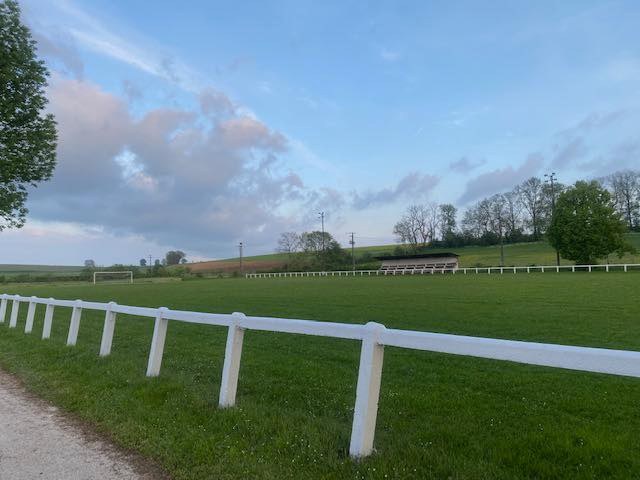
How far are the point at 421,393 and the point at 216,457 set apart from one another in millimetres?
2874

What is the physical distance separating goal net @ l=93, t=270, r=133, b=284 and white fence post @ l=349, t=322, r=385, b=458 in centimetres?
8469

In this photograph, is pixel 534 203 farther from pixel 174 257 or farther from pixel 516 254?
pixel 174 257

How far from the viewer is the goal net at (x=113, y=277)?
84106 millimetres

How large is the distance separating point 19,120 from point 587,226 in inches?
2466

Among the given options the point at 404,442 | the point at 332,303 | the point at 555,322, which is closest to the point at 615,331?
the point at 555,322

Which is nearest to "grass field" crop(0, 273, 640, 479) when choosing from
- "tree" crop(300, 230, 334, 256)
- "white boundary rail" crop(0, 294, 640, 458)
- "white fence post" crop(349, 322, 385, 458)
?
"white fence post" crop(349, 322, 385, 458)

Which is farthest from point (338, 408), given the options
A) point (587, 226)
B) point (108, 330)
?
point (587, 226)

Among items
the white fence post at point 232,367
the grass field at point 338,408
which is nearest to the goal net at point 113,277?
the grass field at point 338,408

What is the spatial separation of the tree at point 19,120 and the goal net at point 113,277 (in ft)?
212

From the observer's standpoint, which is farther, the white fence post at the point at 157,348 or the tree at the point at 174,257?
the tree at the point at 174,257

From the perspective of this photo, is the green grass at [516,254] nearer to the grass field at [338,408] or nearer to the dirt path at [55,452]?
the grass field at [338,408]

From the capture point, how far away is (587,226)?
6281 centimetres

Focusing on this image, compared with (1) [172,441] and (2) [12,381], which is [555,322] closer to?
(1) [172,441]

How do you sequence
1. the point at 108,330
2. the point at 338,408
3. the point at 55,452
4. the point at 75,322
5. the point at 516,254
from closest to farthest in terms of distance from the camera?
the point at 55,452
the point at 338,408
the point at 108,330
the point at 75,322
the point at 516,254
